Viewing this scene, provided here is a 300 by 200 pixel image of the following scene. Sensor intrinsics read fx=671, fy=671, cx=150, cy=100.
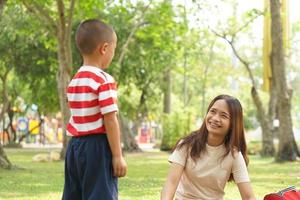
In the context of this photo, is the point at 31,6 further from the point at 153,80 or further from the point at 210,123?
the point at 210,123

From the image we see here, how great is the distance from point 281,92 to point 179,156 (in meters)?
12.5

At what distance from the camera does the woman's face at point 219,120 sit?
4.72m

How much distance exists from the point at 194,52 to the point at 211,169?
27.9 meters

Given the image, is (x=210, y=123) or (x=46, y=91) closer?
(x=210, y=123)

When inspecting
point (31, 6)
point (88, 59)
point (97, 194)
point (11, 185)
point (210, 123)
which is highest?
point (31, 6)

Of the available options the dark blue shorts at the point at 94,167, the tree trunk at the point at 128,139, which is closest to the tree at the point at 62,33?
the tree trunk at the point at 128,139

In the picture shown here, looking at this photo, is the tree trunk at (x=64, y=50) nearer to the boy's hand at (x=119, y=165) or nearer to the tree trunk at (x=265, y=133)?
the tree trunk at (x=265, y=133)

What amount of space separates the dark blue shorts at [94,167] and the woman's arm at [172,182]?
555mm

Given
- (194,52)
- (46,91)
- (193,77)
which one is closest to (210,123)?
(46,91)

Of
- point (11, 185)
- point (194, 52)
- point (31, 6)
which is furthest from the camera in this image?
point (194, 52)

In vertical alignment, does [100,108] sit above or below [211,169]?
above

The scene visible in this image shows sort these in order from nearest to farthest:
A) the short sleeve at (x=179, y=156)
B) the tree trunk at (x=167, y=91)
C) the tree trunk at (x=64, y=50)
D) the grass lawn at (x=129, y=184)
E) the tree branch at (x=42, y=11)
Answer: the short sleeve at (x=179, y=156), the grass lawn at (x=129, y=184), the tree trunk at (x=64, y=50), the tree branch at (x=42, y=11), the tree trunk at (x=167, y=91)

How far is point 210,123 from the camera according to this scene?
15.6 ft

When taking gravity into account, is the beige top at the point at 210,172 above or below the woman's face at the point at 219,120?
below
